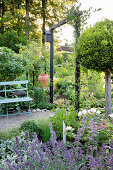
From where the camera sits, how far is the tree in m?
2.76

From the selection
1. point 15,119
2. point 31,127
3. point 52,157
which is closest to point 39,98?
point 15,119

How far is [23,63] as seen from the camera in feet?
18.6

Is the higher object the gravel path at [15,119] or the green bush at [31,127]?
the green bush at [31,127]

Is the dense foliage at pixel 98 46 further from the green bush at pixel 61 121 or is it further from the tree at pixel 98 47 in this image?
the green bush at pixel 61 121

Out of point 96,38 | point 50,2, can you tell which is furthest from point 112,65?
point 50,2

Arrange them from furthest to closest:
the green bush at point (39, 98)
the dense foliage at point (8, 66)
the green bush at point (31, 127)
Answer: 1. the green bush at point (39, 98)
2. the dense foliage at point (8, 66)
3. the green bush at point (31, 127)

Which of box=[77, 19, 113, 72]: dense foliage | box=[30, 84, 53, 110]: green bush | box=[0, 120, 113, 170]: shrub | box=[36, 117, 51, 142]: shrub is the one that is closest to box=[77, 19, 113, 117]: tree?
box=[77, 19, 113, 72]: dense foliage

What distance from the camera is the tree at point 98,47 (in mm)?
2756

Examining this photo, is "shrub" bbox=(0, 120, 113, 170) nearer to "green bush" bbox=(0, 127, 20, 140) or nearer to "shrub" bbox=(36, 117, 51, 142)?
"shrub" bbox=(36, 117, 51, 142)

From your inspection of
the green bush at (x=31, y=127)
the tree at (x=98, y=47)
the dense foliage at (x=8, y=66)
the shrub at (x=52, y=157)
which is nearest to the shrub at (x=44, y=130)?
the green bush at (x=31, y=127)

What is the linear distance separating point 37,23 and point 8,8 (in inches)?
109

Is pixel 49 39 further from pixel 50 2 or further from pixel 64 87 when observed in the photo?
pixel 50 2

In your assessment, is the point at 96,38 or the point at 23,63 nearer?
the point at 96,38

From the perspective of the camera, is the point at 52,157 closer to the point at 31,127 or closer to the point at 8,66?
the point at 31,127
